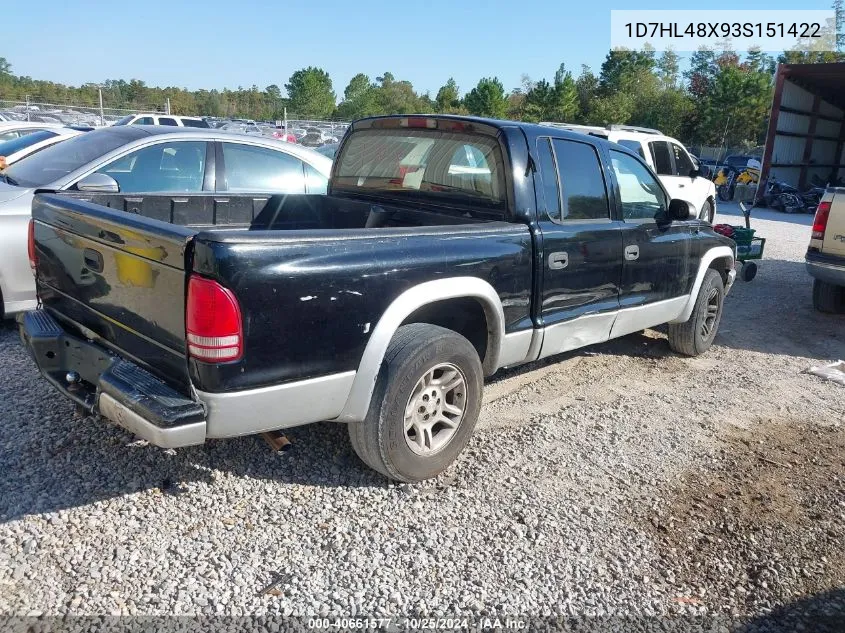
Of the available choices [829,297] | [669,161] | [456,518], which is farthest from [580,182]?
[669,161]

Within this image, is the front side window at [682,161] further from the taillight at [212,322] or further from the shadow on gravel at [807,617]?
the taillight at [212,322]

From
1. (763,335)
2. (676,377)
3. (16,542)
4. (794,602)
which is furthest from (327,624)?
(763,335)

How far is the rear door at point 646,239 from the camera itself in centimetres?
481

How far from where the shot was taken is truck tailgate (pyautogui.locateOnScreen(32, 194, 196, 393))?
2.80 m

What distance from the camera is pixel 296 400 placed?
2.95m

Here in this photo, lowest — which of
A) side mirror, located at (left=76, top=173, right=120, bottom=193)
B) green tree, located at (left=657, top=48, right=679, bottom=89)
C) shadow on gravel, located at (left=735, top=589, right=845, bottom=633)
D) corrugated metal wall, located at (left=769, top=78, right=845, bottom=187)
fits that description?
shadow on gravel, located at (left=735, top=589, right=845, bottom=633)

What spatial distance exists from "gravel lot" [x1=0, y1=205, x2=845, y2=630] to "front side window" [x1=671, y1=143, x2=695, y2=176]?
8.38m

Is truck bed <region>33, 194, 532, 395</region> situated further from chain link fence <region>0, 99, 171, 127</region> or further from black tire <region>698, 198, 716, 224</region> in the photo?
chain link fence <region>0, 99, 171, 127</region>

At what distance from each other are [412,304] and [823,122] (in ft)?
94.0

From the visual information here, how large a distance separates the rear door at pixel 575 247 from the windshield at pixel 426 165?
0.33m

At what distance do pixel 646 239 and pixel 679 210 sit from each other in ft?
1.46

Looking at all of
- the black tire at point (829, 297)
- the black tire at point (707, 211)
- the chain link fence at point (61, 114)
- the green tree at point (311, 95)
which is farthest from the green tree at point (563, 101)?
the black tire at point (829, 297)

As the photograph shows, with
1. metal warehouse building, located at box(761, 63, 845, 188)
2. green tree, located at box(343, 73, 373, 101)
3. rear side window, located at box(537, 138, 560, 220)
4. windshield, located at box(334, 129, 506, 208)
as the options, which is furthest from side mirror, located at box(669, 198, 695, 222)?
green tree, located at box(343, 73, 373, 101)

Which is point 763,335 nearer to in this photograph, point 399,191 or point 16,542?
point 399,191
